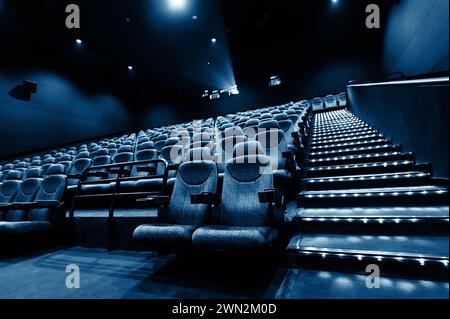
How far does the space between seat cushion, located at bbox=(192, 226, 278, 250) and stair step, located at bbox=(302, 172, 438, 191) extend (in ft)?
3.86

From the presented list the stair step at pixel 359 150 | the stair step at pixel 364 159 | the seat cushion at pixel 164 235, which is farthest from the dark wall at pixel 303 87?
the seat cushion at pixel 164 235

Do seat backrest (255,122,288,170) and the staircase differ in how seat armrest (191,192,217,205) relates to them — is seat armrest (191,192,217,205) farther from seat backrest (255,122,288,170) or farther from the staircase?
seat backrest (255,122,288,170)

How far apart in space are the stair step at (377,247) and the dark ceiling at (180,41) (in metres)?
7.55

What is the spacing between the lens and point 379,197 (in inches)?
80.4

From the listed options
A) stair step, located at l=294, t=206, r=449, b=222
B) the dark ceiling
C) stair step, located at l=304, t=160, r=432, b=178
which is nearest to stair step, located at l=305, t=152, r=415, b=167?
stair step, located at l=304, t=160, r=432, b=178

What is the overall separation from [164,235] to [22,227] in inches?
65.0

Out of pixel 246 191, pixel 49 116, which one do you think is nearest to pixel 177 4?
pixel 49 116

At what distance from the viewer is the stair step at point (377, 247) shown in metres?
1.35

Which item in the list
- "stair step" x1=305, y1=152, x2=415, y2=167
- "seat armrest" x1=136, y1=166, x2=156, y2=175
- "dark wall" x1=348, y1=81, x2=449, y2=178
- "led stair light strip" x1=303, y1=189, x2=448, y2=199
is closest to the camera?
"led stair light strip" x1=303, y1=189, x2=448, y2=199

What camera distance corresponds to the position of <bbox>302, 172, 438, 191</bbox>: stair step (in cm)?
218

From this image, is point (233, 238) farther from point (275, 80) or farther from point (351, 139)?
point (275, 80)

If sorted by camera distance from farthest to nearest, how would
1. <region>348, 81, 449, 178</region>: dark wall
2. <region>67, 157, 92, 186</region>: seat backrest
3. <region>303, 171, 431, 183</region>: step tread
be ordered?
<region>67, 157, 92, 186</region>: seat backrest < <region>303, 171, 431, 183</region>: step tread < <region>348, 81, 449, 178</region>: dark wall

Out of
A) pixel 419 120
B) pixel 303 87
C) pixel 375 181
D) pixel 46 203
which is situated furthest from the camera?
pixel 303 87

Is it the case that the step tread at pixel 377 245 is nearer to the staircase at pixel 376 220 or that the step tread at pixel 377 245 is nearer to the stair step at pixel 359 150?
the staircase at pixel 376 220
